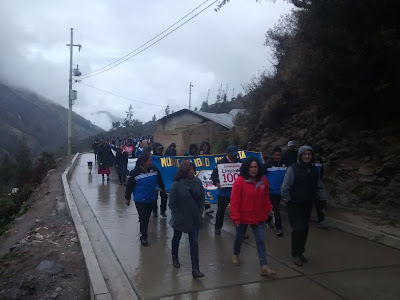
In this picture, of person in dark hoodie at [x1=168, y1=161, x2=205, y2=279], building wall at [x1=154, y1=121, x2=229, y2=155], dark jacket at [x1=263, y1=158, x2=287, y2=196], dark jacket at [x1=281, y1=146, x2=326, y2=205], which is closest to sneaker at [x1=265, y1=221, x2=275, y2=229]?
dark jacket at [x1=263, y1=158, x2=287, y2=196]

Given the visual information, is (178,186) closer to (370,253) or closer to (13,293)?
(13,293)

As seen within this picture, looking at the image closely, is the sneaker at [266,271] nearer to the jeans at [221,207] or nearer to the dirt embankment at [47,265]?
the jeans at [221,207]

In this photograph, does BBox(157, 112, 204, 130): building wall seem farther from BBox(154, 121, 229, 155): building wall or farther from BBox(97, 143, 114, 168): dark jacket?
BBox(97, 143, 114, 168): dark jacket

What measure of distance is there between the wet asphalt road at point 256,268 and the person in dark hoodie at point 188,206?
476mm

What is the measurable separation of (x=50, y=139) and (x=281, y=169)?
117294 millimetres

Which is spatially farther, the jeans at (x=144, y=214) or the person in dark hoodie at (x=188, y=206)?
the jeans at (x=144, y=214)

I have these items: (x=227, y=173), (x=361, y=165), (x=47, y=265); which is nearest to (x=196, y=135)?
(x=361, y=165)

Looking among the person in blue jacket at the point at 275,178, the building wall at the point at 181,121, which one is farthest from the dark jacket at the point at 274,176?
the building wall at the point at 181,121

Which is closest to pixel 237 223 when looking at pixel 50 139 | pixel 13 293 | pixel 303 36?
pixel 13 293

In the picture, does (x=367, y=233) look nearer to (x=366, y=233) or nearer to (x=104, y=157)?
(x=366, y=233)

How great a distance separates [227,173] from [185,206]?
7.38 feet

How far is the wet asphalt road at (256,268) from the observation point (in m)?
4.56

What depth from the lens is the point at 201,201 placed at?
205 inches

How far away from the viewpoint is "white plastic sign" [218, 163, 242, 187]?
710 cm
